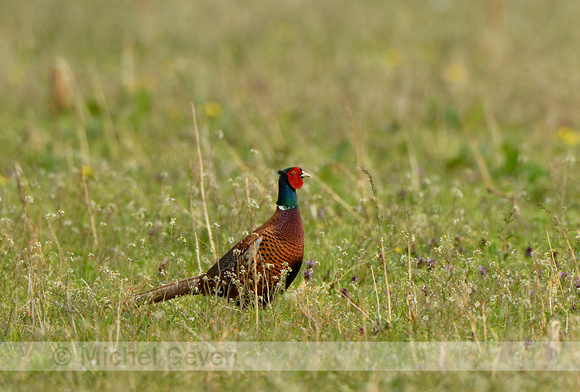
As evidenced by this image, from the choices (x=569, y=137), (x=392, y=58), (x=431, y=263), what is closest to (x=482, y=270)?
(x=431, y=263)

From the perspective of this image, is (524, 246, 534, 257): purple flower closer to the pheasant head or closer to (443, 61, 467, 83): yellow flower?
the pheasant head

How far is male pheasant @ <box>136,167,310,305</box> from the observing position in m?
3.72

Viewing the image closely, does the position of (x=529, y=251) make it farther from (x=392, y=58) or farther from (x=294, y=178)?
(x=392, y=58)

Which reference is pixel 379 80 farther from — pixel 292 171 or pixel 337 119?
pixel 292 171

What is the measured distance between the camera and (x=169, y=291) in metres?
3.74

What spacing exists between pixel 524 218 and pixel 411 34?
24.0ft

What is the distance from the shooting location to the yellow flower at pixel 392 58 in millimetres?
10578

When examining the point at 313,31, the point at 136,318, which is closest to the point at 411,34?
the point at 313,31

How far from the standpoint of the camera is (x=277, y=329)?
3.31 meters

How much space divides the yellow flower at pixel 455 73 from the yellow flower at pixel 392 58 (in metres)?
0.85

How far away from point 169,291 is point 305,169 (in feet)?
9.53

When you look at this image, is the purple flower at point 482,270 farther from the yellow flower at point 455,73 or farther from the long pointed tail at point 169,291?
the yellow flower at point 455,73

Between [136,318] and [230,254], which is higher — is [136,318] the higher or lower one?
the lower one

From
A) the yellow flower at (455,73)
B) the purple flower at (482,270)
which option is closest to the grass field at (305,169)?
the purple flower at (482,270)
